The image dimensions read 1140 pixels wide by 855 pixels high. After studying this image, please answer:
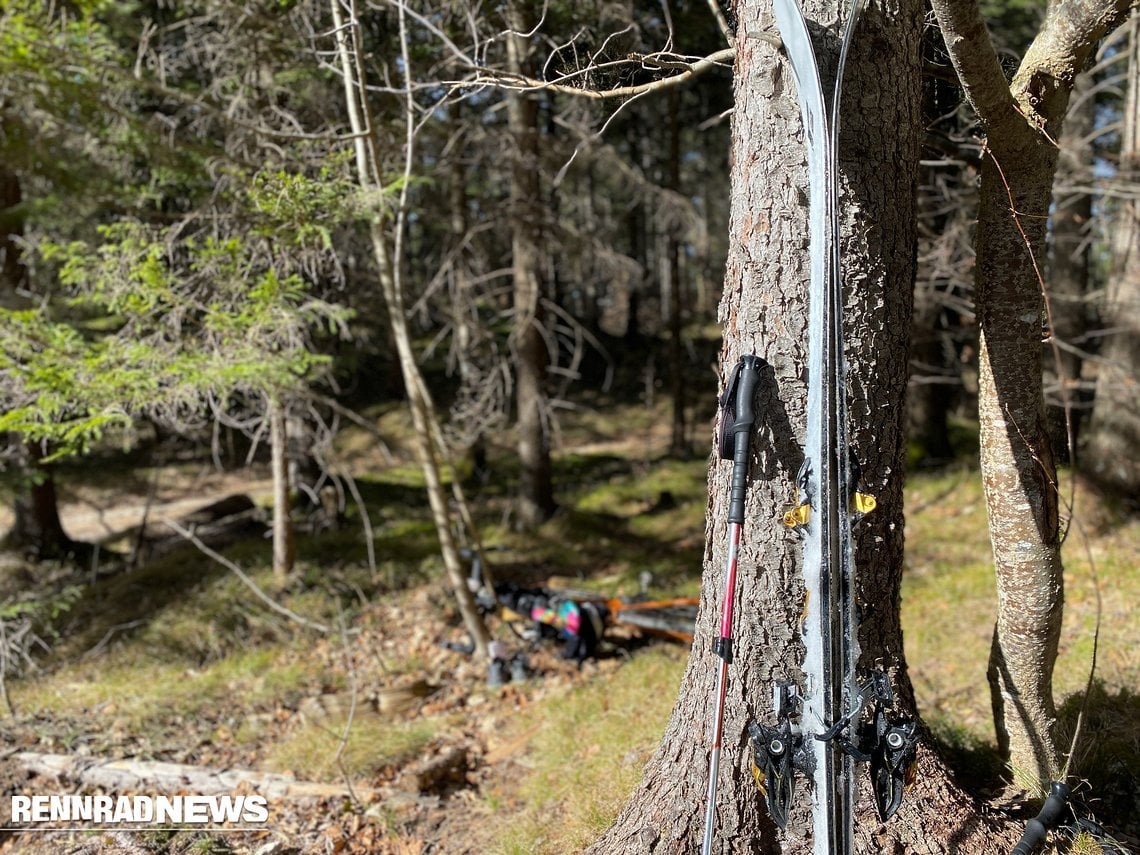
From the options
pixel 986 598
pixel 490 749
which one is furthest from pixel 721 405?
pixel 986 598

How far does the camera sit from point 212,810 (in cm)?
476

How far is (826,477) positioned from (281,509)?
755 centimetres

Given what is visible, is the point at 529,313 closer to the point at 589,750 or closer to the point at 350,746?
the point at 350,746

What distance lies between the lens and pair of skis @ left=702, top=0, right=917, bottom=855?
8.74 feet

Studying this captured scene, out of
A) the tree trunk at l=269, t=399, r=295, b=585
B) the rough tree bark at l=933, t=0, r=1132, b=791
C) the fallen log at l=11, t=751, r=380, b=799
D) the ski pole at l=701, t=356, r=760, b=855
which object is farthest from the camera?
the tree trunk at l=269, t=399, r=295, b=585

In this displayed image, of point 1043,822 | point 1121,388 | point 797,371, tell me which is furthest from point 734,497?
point 1121,388

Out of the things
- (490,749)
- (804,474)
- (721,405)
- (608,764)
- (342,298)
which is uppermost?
(342,298)

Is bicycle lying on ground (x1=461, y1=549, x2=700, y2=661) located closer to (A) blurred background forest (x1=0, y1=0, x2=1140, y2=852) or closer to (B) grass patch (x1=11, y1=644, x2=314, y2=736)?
(A) blurred background forest (x1=0, y1=0, x2=1140, y2=852)

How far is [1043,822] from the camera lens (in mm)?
2998

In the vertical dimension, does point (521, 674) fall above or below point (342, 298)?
below

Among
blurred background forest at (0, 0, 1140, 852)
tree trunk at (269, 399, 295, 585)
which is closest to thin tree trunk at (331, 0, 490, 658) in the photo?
blurred background forest at (0, 0, 1140, 852)

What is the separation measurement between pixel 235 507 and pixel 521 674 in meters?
7.15

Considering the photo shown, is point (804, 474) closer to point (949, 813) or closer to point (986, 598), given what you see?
point (949, 813)

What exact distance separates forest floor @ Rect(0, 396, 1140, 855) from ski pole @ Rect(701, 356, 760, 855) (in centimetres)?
131
